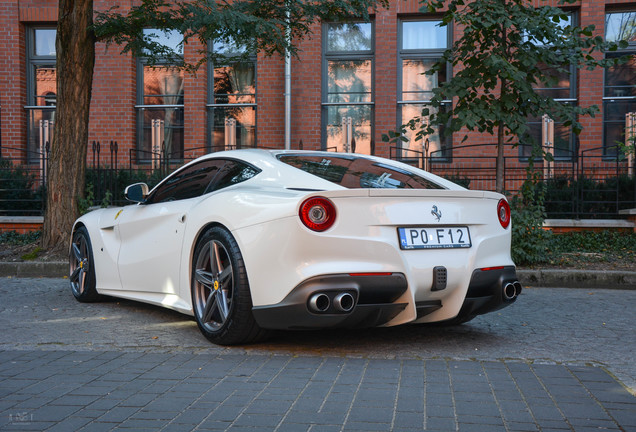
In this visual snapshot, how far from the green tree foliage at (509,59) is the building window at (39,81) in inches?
383

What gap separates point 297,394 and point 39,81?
14256mm

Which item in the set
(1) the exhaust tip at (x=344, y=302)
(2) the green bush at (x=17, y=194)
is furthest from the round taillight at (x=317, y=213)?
(2) the green bush at (x=17, y=194)

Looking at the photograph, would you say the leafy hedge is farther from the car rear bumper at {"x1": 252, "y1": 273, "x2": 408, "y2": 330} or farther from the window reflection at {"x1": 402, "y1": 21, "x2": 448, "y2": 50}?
the car rear bumper at {"x1": 252, "y1": 273, "x2": 408, "y2": 330}

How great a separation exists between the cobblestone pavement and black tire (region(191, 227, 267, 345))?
131 mm

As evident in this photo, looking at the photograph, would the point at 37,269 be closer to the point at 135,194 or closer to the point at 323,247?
the point at 135,194

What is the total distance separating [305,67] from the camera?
48.2 feet

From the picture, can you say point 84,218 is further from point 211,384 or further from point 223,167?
point 211,384

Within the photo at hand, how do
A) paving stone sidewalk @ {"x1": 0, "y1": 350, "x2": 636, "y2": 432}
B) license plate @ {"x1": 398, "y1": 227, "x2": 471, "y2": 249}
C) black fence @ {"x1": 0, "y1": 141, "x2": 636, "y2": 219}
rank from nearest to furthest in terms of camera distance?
paving stone sidewalk @ {"x1": 0, "y1": 350, "x2": 636, "y2": 432} < license plate @ {"x1": 398, "y1": 227, "x2": 471, "y2": 249} < black fence @ {"x1": 0, "y1": 141, "x2": 636, "y2": 219}

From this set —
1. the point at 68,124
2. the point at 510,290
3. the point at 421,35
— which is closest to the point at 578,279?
the point at 510,290

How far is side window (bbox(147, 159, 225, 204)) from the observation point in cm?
562

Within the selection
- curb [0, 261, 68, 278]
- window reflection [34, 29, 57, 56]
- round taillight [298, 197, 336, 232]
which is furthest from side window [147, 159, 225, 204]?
window reflection [34, 29, 57, 56]

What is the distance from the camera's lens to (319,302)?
14.2 feet

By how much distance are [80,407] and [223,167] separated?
2.50 metres

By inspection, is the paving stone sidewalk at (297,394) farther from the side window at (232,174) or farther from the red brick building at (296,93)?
the red brick building at (296,93)
